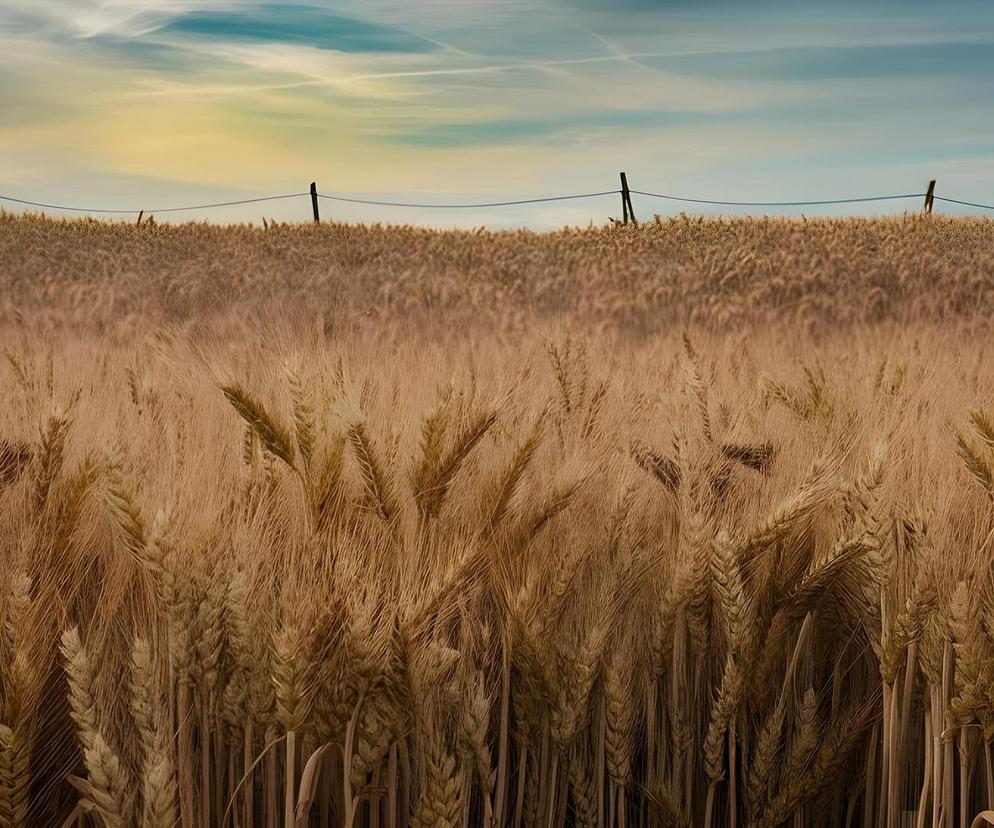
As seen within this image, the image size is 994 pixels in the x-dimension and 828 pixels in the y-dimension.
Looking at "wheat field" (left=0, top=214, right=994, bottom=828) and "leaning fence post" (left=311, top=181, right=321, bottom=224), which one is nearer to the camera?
"wheat field" (left=0, top=214, right=994, bottom=828)

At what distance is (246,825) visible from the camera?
59.8 inches

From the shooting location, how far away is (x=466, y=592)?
163 centimetres

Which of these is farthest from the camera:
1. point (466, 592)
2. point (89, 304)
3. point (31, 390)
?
point (89, 304)

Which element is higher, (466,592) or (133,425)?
(133,425)

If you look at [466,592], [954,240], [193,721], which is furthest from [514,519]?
[954,240]

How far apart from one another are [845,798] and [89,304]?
9089mm

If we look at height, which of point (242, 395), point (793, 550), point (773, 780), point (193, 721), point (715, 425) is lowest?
point (773, 780)

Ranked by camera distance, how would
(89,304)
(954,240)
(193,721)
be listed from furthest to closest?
(954,240), (89,304), (193,721)

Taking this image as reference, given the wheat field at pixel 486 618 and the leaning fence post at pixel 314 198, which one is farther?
the leaning fence post at pixel 314 198

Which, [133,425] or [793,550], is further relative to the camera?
[133,425]

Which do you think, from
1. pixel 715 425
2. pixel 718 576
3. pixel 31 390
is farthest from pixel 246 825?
pixel 31 390

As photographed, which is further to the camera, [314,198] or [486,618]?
[314,198]

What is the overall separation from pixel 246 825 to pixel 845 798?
4.01ft

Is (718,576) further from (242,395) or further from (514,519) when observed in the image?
(242,395)
